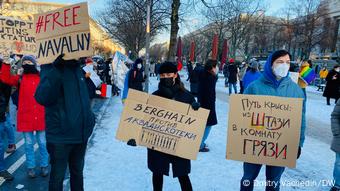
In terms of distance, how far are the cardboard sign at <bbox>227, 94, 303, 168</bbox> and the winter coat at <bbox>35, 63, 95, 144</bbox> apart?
161cm

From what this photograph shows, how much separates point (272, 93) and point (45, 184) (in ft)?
10.9

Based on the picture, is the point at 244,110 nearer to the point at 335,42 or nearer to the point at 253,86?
the point at 253,86

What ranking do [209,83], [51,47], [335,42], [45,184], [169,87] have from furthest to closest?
[335,42] → [209,83] → [45,184] → [169,87] → [51,47]

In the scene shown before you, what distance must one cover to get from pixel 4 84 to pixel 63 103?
221cm

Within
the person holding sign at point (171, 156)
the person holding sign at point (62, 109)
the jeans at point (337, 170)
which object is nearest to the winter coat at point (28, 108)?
the person holding sign at point (62, 109)

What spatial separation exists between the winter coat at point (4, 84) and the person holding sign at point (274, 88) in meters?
3.57

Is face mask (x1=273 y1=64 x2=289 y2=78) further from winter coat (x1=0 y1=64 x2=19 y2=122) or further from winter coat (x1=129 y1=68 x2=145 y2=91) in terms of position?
winter coat (x1=129 y1=68 x2=145 y2=91)

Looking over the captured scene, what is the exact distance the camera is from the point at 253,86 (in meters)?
3.51

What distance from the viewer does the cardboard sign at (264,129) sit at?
132 inches

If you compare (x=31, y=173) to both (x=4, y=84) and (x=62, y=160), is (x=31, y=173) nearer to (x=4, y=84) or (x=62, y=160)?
(x=4, y=84)

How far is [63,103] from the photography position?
127 inches

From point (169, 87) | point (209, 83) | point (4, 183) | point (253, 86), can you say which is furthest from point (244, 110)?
point (4, 183)

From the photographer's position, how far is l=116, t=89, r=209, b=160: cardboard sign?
346cm

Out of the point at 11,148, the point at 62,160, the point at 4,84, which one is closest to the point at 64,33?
the point at 62,160
